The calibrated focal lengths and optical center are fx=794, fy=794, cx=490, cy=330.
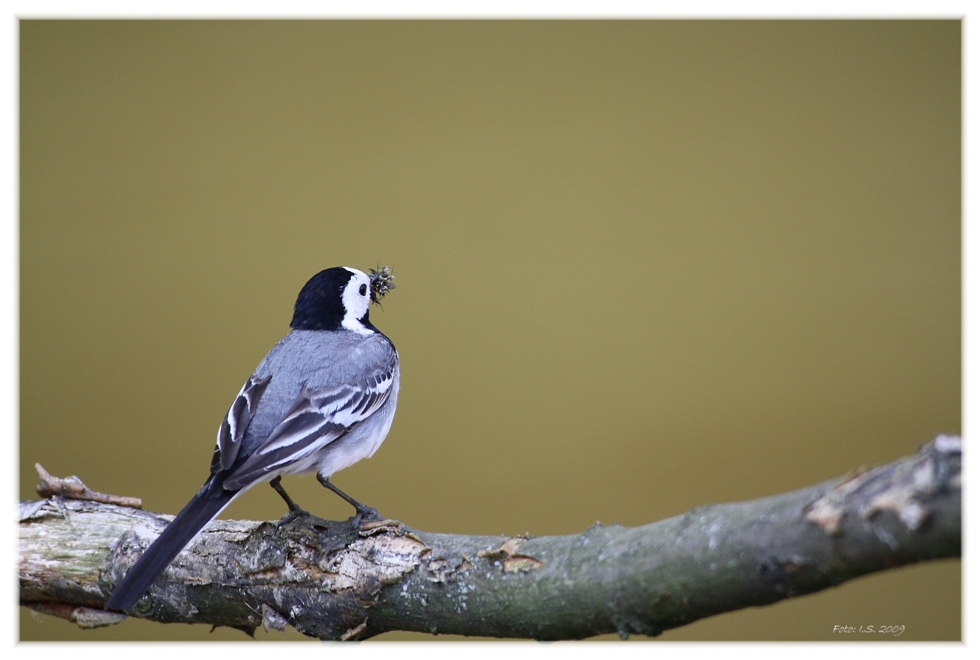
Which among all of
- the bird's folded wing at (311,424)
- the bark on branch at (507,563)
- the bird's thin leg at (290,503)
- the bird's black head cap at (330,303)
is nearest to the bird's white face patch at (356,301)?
the bird's black head cap at (330,303)

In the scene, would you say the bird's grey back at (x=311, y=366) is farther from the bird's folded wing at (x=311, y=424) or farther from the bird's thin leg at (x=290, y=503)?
the bird's thin leg at (x=290, y=503)

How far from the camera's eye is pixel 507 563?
121cm

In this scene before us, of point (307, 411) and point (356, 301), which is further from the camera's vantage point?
point (356, 301)

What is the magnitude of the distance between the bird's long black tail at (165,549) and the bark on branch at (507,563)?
19 centimetres

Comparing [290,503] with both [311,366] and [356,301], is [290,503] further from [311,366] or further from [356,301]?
[356,301]

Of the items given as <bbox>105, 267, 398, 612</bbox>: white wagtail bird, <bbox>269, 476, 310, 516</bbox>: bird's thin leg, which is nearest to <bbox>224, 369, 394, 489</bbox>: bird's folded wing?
<bbox>105, 267, 398, 612</bbox>: white wagtail bird

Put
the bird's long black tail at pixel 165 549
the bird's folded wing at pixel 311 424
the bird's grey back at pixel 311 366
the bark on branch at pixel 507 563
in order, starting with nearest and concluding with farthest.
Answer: the bark on branch at pixel 507 563 → the bird's long black tail at pixel 165 549 → the bird's folded wing at pixel 311 424 → the bird's grey back at pixel 311 366

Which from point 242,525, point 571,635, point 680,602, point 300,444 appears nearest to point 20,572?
point 242,525

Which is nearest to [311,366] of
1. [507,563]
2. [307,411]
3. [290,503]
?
[307,411]

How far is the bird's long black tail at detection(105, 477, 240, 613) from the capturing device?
4.00ft

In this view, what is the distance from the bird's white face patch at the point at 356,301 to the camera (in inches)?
73.3

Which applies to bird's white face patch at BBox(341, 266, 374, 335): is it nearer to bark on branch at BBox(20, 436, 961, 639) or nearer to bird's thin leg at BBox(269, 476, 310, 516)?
bird's thin leg at BBox(269, 476, 310, 516)

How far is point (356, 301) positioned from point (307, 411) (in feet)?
1.46
